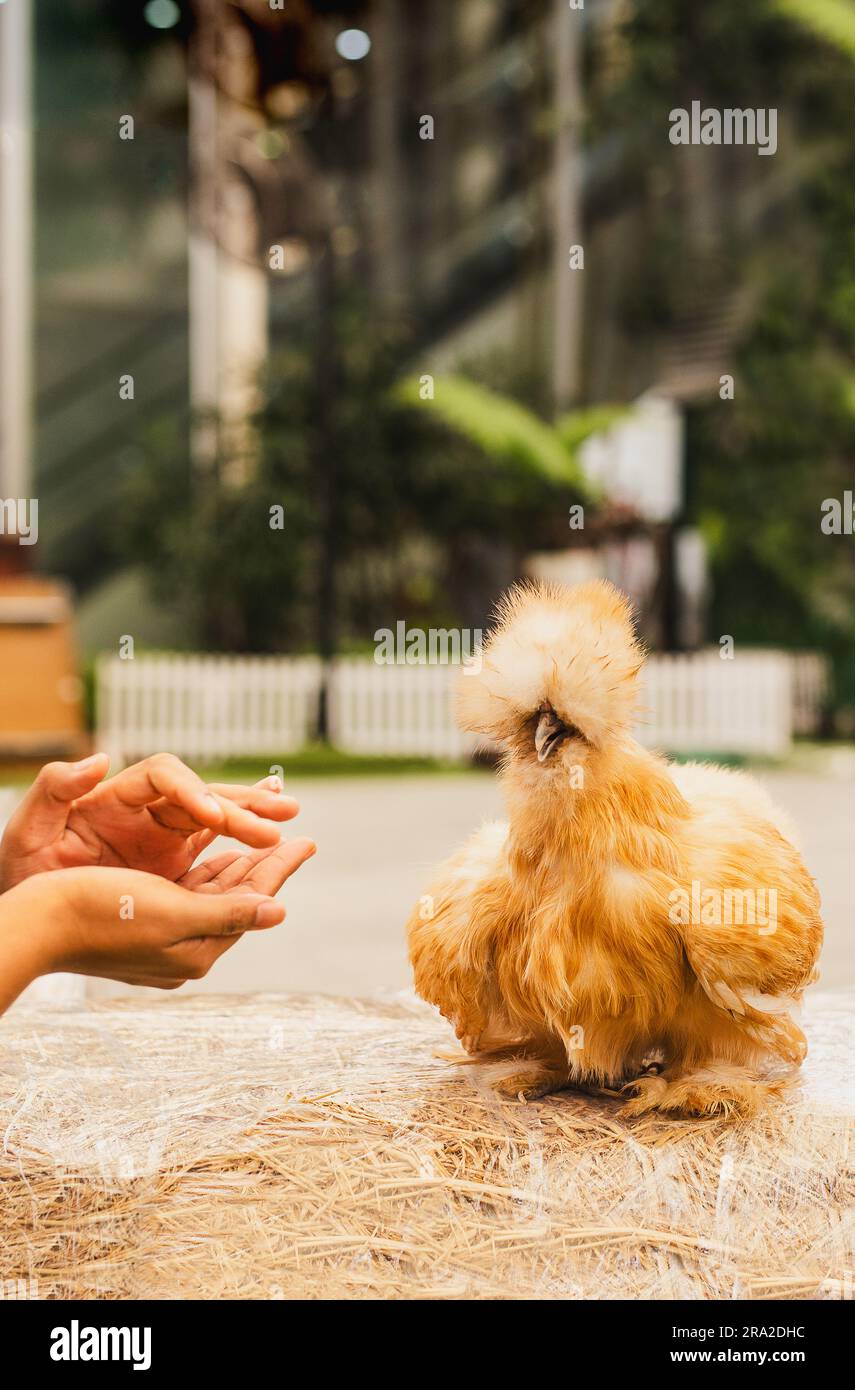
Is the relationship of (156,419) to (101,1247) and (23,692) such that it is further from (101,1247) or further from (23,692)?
(101,1247)

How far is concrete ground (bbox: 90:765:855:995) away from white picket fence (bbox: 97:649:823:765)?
46.6 inches

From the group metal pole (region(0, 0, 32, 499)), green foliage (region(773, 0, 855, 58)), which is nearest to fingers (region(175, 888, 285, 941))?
metal pole (region(0, 0, 32, 499))

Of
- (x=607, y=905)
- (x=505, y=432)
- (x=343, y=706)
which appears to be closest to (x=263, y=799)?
(x=607, y=905)

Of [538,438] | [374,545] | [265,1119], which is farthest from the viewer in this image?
[374,545]

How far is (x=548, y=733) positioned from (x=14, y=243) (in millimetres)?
10401

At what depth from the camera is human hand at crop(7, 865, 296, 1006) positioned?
1.58 metres

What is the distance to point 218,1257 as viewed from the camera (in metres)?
1.57

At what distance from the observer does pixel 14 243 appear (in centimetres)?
1089

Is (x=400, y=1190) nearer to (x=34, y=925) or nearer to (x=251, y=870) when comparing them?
(x=251, y=870)

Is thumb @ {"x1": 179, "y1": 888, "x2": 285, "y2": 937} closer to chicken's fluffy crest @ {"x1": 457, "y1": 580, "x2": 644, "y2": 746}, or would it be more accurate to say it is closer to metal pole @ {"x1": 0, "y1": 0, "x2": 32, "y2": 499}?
chicken's fluffy crest @ {"x1": 457, "y1": 580, "x2": 644, "y2": 746}

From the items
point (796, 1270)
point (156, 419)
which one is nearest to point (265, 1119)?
point (796, 1270)
